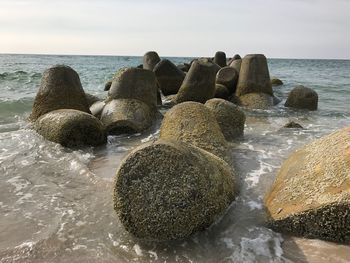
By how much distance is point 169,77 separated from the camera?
12.1 metres

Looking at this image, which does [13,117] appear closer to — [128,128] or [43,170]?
[128,128]

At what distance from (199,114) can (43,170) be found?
212cm

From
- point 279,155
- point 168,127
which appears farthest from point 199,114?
point 279,155

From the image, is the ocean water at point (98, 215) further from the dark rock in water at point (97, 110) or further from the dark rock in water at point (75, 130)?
the dark rock in water at point (97, 110)

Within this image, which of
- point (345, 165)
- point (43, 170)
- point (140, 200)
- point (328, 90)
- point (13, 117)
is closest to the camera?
point (140, 200)

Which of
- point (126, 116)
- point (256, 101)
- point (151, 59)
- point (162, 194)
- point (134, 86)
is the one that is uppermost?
point (151, 59)

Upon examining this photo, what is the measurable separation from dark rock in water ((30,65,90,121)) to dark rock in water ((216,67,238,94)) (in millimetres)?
4682

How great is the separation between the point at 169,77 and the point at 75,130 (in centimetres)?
605

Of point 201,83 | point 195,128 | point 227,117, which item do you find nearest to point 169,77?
point 201,83

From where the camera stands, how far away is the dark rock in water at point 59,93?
25.6ft

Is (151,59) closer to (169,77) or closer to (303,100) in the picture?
(169,77)

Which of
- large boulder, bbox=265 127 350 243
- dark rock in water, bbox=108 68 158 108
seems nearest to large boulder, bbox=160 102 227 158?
large boulder, bbox=265 127 350 243

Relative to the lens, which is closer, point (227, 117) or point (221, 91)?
point (227, 117)

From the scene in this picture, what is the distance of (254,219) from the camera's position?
3.76 m
